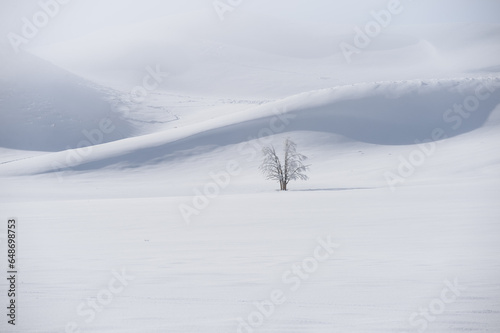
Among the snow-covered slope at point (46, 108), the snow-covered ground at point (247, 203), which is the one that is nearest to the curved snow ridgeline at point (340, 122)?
the snow-covered ground at point (247, 203)

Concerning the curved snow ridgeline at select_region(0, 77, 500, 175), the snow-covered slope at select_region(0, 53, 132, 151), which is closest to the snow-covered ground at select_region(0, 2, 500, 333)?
the curved snow ridgeline at select_region(0, 77, 500, 175)

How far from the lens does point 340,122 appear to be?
68.2 m

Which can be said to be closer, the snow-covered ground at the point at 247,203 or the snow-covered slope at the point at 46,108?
the snow-covered ground at the point at 247,203

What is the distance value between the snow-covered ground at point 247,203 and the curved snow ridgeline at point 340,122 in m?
0.36

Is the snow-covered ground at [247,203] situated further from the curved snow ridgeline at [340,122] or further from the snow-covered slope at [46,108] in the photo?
the snow-covered slope at [46,108]

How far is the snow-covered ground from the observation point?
827 cm

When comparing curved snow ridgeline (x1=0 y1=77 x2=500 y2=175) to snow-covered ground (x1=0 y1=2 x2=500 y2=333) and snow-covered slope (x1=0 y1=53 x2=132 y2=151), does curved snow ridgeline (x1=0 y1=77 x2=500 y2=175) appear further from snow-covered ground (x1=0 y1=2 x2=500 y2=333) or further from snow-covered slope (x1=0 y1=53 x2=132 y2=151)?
snow-covered slope (x1=0 y1=53 x2=132 y2=151)

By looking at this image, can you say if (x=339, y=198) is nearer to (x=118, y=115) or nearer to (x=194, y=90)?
(x=118, y=115)

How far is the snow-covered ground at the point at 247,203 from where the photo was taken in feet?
27.1

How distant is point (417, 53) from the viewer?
178 m

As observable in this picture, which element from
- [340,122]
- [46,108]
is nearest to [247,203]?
[340,122]

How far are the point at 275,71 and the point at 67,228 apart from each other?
14027 centimetres

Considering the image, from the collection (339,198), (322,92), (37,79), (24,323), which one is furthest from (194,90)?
(24,323)

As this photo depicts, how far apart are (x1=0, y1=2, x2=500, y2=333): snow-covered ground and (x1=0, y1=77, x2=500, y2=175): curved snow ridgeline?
1.19 feet
